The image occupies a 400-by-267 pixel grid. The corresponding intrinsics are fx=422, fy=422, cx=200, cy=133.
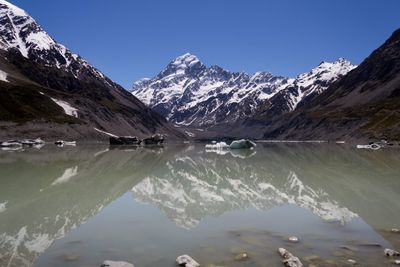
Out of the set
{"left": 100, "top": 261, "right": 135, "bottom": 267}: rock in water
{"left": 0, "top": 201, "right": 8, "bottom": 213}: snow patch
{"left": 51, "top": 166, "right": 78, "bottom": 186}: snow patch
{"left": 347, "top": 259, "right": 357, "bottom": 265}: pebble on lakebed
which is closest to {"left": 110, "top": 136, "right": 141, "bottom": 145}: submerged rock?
{"left": 51, "top": 166, "right": 78, "bottom": 186}: snow patch

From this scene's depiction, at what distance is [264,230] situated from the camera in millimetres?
21188

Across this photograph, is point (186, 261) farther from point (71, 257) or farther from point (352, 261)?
point (352, 261)

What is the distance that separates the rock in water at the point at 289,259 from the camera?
48.8 feet

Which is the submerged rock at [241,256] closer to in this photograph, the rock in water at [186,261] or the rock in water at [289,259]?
the rock in water at [289,259]

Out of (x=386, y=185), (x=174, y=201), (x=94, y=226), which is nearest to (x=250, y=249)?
(x=94, y=226)

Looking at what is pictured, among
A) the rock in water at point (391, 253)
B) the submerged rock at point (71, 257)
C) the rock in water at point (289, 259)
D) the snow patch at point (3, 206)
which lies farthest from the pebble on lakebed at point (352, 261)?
the snow patch at point (3, 206)

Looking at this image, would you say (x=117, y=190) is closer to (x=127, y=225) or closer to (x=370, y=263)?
(x=127, y=225)

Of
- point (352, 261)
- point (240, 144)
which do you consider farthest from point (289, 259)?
point (240, 144)

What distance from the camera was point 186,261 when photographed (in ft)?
49.6

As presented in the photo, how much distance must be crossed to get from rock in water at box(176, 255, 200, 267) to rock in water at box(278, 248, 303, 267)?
3210mm

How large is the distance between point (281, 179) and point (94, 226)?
27.2 m

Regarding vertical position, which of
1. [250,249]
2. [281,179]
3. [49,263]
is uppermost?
[281,179]

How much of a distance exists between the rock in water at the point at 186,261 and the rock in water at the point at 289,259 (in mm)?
3210

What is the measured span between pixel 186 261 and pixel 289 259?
3.72 metres
